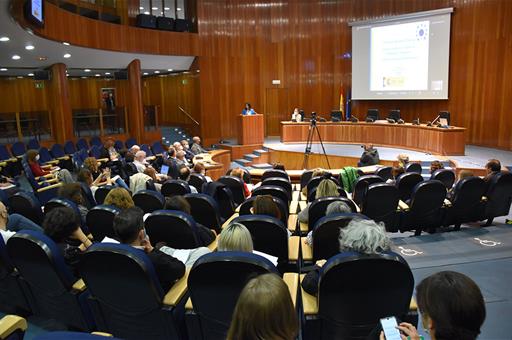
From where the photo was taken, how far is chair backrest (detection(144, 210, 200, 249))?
125 inches

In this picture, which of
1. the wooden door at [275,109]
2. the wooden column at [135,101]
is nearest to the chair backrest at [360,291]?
the wooden column at [135,101]

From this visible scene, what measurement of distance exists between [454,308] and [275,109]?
15684 millimetres

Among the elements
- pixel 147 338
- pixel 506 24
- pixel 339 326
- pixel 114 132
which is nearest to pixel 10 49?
pixel 114 132

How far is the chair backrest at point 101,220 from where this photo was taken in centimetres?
354

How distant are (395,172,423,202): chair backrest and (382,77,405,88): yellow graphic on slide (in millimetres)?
9043

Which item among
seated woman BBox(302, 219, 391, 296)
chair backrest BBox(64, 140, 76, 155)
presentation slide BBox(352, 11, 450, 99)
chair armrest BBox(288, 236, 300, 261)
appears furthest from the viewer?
presentation slide BBox(352, 11, 450, 99)

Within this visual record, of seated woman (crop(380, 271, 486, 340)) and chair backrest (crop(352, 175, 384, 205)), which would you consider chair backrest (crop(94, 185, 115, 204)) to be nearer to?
chair backrest (crop(352, 175, 384, 205))

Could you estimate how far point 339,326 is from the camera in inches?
92.1

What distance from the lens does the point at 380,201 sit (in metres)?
5.05

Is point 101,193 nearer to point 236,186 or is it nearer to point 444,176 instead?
point 236,186

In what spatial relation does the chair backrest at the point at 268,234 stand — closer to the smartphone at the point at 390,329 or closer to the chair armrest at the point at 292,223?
the chair armrest at the point at 292,223

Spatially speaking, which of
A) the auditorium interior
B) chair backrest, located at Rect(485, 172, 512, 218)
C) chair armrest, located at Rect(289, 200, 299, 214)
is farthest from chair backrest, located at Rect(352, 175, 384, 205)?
chair backrest, located at Rect(485, 172, 512, 218)

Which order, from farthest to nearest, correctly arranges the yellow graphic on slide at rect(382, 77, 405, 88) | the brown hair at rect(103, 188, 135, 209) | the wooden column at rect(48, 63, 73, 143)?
the yellow graphic on slide at rect(382, 77, 405, 88), the wooden column at rect(48, 63, 73, 143), the brown hair at rect(103, 188, 135, 209)

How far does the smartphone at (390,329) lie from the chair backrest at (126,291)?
123 cm
